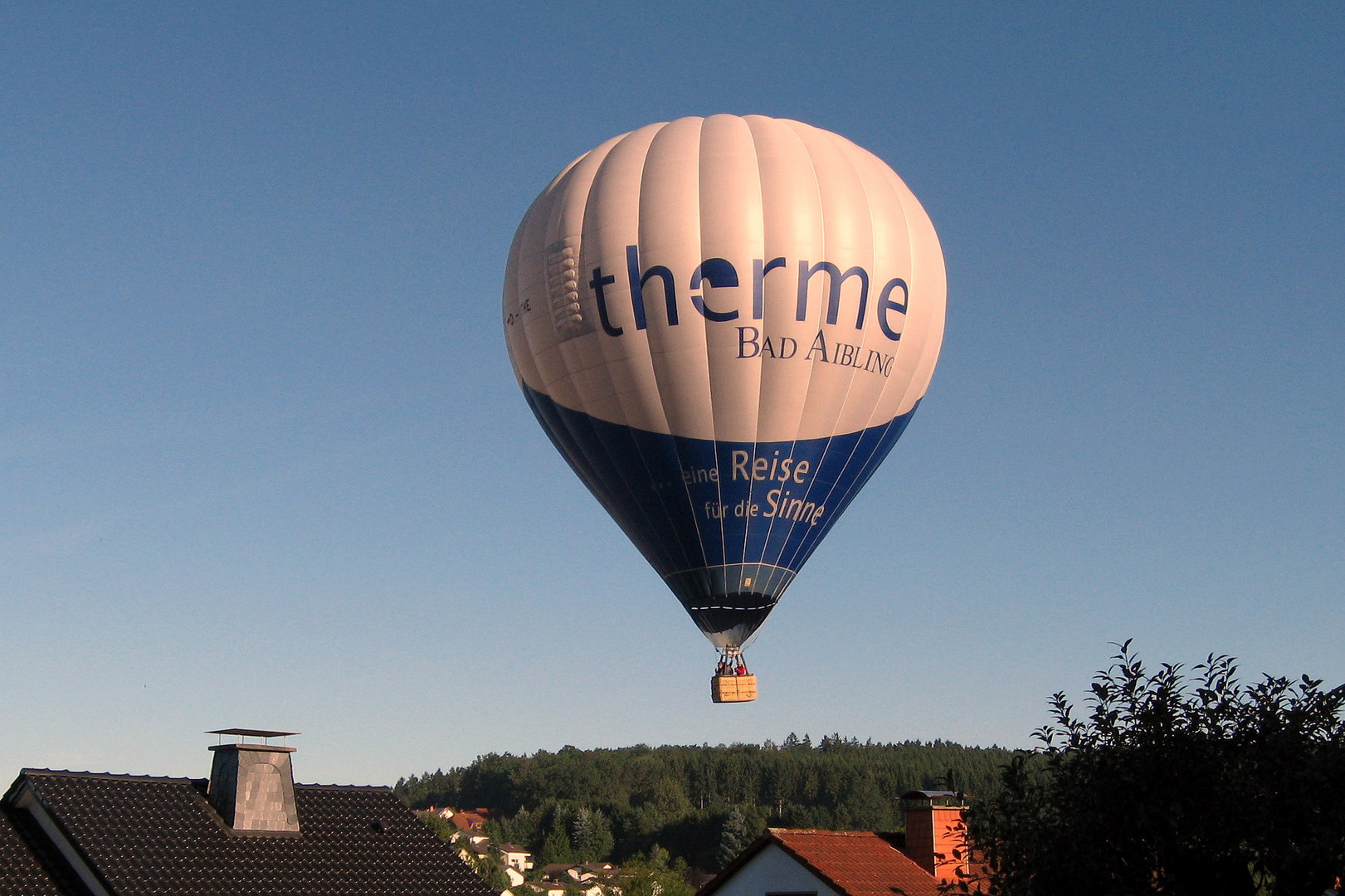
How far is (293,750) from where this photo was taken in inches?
1182

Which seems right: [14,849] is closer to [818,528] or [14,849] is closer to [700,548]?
[700,548]

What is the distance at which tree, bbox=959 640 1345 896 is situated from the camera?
1480 cm

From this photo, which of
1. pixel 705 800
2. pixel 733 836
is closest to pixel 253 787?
pixel 733 836

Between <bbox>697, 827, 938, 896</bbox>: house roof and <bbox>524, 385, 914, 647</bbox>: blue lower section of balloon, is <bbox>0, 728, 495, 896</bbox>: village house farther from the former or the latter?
<bbox>524, 385, 914, 647</bbox>: blue lower section of balloon

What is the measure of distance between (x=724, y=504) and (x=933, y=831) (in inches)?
311

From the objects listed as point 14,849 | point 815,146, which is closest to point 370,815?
point 14,849

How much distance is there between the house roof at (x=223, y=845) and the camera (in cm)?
2644

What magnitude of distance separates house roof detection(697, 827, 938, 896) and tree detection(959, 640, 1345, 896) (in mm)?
13699

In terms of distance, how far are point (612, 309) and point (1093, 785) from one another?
Answer: 1708cm

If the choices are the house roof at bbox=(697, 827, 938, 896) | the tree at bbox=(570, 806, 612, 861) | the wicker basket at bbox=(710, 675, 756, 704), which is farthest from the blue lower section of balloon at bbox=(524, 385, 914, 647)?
the tree at bbox=(570, 806, 612, 861)

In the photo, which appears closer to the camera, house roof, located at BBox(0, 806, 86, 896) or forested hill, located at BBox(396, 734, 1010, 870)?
house roof, located at BBox(0, 806, 86, 896)

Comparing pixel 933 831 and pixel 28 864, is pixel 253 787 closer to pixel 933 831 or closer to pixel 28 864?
pixel 28 864

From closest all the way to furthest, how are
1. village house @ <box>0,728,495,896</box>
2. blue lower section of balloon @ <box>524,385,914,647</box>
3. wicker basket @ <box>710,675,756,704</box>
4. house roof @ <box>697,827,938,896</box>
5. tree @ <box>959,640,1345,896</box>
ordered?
tree @ <box>959,640,1345,896</box> < village house @ <box>0,728,495,896</box> < house roof @ <box>697,827,938,896</box> < blue lower section of balloon @ <box>524,385,914,647</box> < wicker basket @ <box>710,675,756,704</box>

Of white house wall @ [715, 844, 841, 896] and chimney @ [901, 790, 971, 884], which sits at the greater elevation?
chimney @ [901, 790, 971, 884]
